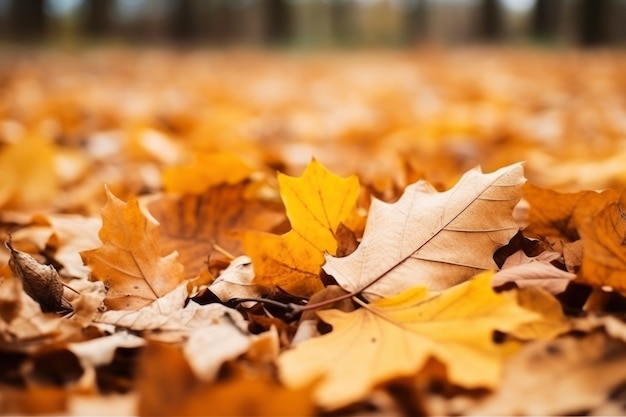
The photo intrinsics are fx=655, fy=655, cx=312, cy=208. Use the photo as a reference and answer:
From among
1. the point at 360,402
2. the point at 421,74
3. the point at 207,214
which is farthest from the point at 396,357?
the point at 421,74

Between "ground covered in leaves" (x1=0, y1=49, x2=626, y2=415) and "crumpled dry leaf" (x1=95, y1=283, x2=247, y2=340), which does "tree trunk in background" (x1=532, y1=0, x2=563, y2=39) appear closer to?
"ground covered in leaves" (x1=0, y1=49, x2=626, y2=415)

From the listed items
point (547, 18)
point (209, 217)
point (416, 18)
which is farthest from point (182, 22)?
point (209, 217)

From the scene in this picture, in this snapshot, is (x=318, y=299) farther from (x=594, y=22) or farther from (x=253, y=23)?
(x=253, y=23)

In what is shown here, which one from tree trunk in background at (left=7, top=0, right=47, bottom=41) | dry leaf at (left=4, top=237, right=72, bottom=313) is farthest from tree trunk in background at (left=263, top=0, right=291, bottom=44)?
dry leaf at (left=4, top=237, right=72, bottom=313)

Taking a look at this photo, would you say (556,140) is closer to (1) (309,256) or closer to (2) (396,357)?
(1) (309,256)

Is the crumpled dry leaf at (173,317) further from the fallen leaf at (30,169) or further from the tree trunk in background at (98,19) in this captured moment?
the tree trunk in background at (98,19)
